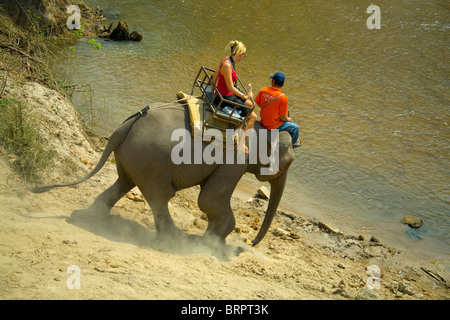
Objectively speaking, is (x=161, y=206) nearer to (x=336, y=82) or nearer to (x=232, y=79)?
(x=232, y=79)

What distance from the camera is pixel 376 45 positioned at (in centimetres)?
1540

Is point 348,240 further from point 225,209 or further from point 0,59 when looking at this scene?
point 0,59

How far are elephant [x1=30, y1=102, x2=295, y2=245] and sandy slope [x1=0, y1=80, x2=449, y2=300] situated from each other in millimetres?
321

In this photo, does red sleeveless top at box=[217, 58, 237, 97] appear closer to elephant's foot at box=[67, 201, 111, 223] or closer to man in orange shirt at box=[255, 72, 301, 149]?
man in orange shirt at box=[255, 72, 301, 149]

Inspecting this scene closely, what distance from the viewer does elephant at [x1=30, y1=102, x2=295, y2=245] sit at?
5719 millimetres

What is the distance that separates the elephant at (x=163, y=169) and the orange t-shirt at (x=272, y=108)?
5.6 inches

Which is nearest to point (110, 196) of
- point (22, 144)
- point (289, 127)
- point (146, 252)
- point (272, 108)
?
point (146, 252)

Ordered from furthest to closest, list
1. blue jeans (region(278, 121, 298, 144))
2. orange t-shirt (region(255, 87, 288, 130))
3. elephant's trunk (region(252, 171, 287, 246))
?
elephant's trunk (region(252, 171, 287, 246)), blue jeans (region(278, 121, 298, 144)), orange t-shirt (region(255, 87, 288, 130))

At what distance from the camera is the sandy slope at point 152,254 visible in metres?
4.70

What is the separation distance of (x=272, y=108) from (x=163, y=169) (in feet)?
5.33

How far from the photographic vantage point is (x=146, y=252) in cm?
578

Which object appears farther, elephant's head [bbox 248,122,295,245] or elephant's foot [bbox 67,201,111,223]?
elephant's head [bbox 248,122,295,245]

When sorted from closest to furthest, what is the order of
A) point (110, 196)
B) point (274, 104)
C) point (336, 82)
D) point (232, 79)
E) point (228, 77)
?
point (228, 77)
point (232, 79)
point (274, 104)
point (110, 196)
point (336, 82)

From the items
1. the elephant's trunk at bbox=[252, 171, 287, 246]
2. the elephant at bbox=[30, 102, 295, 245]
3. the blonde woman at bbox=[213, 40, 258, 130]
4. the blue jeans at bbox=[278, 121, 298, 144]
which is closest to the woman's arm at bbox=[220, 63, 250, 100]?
the blonde woman at bbox=[213, 40, 258, 130]
